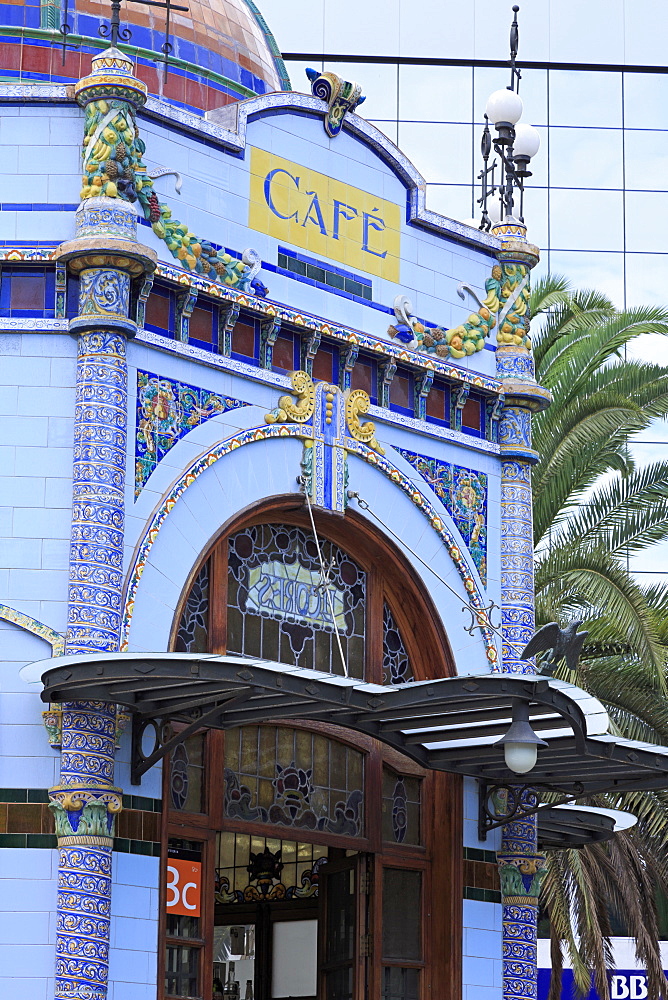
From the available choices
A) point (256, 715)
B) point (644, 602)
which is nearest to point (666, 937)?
point (644, 602)

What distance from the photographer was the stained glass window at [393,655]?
717 inches

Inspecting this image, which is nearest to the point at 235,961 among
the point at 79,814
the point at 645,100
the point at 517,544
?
the point at 517,544

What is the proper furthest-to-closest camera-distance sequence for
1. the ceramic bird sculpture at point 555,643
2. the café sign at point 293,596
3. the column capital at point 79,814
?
the café sign at point 293,596
the ceramic bird sculpture at point 555,643
the column capital at point 79,814

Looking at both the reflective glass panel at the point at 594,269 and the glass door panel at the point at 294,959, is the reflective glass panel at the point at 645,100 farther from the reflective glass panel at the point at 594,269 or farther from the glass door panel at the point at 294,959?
the glass door panel at the point at 294,959

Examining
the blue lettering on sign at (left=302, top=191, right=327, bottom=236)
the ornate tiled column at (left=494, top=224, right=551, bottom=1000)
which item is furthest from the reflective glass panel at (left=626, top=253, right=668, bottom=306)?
the blue lettering on sign at (left=302, top=191, right=327, bottom=236)

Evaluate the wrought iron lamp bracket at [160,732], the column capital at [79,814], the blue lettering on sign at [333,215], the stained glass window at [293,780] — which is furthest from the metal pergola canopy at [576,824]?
the blue lettering on sign at [333,215]

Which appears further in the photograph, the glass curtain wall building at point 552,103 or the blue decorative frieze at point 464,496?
the glass curtain wall building at point 552,103

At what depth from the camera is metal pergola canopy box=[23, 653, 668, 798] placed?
13.9 meters

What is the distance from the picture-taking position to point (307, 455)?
17406 millimetres

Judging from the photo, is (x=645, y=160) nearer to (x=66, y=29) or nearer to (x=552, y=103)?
(x=552, y=103)

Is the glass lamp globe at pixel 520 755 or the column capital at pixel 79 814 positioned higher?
the glass lamp globe at pixel 520 755

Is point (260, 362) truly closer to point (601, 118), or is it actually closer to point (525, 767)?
point (525, 767)

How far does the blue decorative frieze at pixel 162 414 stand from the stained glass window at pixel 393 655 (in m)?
3.05

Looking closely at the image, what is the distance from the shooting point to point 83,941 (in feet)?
46.6
